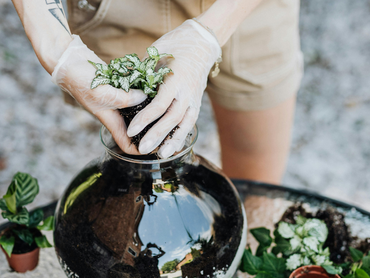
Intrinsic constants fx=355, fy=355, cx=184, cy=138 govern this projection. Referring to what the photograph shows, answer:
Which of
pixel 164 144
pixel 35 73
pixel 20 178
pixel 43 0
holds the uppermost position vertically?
pixel 43 0

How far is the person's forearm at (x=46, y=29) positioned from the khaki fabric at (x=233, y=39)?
0.23 metres

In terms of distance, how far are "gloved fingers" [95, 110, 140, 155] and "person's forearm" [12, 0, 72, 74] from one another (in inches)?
7.6

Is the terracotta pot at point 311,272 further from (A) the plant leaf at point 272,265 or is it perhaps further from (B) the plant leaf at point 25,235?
(B) the plant leaf at point 25,235

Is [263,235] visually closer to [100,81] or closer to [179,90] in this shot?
[179,90]

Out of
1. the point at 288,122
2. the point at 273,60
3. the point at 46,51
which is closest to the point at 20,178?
the point at 46,51

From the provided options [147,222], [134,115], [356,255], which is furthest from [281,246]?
[134,115]

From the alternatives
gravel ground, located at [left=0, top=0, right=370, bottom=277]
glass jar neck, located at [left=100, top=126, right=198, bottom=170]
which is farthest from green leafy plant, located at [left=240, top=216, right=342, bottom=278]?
gravel ground, located at [left=0, top=0, right=370, bottom=277]

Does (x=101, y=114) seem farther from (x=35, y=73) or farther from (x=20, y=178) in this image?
(x=35, y=73)

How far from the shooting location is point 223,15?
854 mm

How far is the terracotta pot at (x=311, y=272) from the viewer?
30.5 inches

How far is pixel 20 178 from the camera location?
858mm

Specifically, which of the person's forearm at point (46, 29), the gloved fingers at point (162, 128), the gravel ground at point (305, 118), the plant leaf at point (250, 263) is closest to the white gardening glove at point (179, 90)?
the gloved fingers at point (162, 128)

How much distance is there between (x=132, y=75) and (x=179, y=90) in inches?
5.9

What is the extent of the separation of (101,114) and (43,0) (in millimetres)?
313
